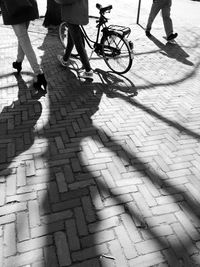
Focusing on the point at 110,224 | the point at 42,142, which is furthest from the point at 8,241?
the point at 42,142

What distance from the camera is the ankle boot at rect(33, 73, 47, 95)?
4.40m

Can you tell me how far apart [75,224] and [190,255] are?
35.9 inches

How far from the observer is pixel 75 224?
238 centimetres

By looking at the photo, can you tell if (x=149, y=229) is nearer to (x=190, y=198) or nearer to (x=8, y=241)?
(x=190, y=198)

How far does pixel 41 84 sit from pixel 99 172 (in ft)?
6.82

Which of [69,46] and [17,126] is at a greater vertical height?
[69,46]

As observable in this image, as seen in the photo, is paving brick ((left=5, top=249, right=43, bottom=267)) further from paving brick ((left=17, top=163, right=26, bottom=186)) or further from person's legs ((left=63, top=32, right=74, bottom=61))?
person's legs ((left=63, top=32, right=74, bottom=61))

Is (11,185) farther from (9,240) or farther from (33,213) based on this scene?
(9,240)

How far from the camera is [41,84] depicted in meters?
Result: 4.45

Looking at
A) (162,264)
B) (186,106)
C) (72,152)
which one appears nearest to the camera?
(162,264)

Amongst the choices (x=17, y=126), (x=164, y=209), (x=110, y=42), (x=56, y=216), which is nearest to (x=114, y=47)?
(x=110, y=42)

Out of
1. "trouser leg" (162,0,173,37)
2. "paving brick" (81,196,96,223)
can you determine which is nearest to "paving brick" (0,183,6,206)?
"paving brick" (81,196,96,223)

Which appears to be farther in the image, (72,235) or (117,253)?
(72,235)

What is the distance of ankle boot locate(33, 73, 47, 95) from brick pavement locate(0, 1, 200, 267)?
154mm
